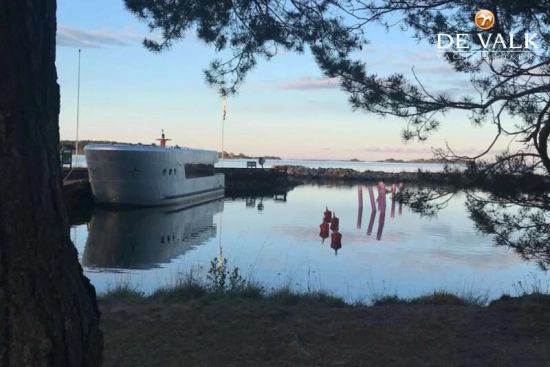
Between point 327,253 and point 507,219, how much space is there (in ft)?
29.6

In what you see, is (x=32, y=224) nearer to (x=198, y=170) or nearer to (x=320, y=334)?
(x=320, y=334)

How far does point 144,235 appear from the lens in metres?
19.2

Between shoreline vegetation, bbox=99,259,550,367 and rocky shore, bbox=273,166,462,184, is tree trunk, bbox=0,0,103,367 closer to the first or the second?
shoreline vegetation, bbox=99,259,550,367

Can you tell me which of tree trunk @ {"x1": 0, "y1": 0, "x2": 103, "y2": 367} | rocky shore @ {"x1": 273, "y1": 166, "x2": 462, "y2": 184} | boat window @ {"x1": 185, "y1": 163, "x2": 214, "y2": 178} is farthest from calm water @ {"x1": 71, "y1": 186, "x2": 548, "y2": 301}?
rocky shore @ {"x1": 273, "y1": 166, "x2": 462, "y2": 184}

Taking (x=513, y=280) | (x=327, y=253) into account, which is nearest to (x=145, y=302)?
(x=513, y=280)

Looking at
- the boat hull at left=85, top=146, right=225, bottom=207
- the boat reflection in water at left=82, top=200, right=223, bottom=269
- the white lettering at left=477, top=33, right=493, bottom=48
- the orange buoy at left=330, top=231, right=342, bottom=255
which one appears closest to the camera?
the white lettering at left=477, top=33, right=493, bottom=48

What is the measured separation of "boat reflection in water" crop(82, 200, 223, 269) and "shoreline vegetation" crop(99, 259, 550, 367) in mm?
6464

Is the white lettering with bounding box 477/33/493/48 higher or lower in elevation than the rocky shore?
higher

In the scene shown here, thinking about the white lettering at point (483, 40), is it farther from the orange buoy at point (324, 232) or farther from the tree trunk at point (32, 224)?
the orange buoy at point (324, 232)

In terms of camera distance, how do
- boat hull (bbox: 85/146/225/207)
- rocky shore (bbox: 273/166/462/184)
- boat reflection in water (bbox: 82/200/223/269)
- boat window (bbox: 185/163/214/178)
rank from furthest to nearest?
rocky shore (bbox: 273/166/462/184), boat window (bbox: 185/163/214/178), boat hull (bbox: 85/146/225/207), boat reflection in water (bbox: 82/200/223/269)

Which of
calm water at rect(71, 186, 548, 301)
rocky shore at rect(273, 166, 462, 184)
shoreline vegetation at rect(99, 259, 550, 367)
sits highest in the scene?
rocky shore at rect(273, 166, 462, 184)

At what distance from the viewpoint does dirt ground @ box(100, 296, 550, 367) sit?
450cm

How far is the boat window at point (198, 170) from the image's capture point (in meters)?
33.5

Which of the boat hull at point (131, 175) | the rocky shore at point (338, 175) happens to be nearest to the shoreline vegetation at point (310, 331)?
the boat hull at point (131, 175)
